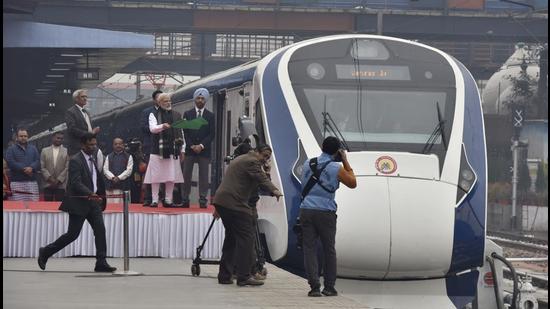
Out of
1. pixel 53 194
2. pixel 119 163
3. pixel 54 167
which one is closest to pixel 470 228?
pixel 119 163

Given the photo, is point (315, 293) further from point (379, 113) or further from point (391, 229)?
point (379, 113)

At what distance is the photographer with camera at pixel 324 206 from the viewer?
12695mm

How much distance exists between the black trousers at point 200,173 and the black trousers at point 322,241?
5.20 metres

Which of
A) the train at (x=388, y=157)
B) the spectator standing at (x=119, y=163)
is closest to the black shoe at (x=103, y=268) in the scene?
the train at (x=388, y=157)

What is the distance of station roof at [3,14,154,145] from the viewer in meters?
25.4

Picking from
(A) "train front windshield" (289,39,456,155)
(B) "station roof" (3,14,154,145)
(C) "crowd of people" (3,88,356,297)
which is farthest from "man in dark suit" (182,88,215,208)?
(B) "station roof" (3,14,154,145)

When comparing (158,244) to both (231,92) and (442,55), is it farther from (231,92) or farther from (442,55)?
(442,55)

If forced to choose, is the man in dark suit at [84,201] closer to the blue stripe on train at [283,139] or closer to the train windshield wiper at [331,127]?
the blue stripe on train at [283,139]

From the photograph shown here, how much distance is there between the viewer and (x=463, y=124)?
49.2 ft

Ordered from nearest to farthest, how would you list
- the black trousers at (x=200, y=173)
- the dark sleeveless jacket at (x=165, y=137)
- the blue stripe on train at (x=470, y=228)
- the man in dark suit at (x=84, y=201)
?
1. the man in dark suit at (x=84, y=201)
2. the blue stripe on train at (x=470, y=228)
3. the dark sleeveless jacket at (x=165, y=137)
4. the black trousers at (x=200, y=173)

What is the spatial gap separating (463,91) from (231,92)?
12.8ft

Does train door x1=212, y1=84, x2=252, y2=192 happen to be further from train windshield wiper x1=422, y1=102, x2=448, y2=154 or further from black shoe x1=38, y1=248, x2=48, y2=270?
black shoe x1=38, y1=248, x2=48, y2=270

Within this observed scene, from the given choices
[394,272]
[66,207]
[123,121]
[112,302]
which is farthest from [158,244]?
[123,121]

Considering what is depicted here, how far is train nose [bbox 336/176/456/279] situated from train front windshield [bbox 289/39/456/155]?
3.13 ft
